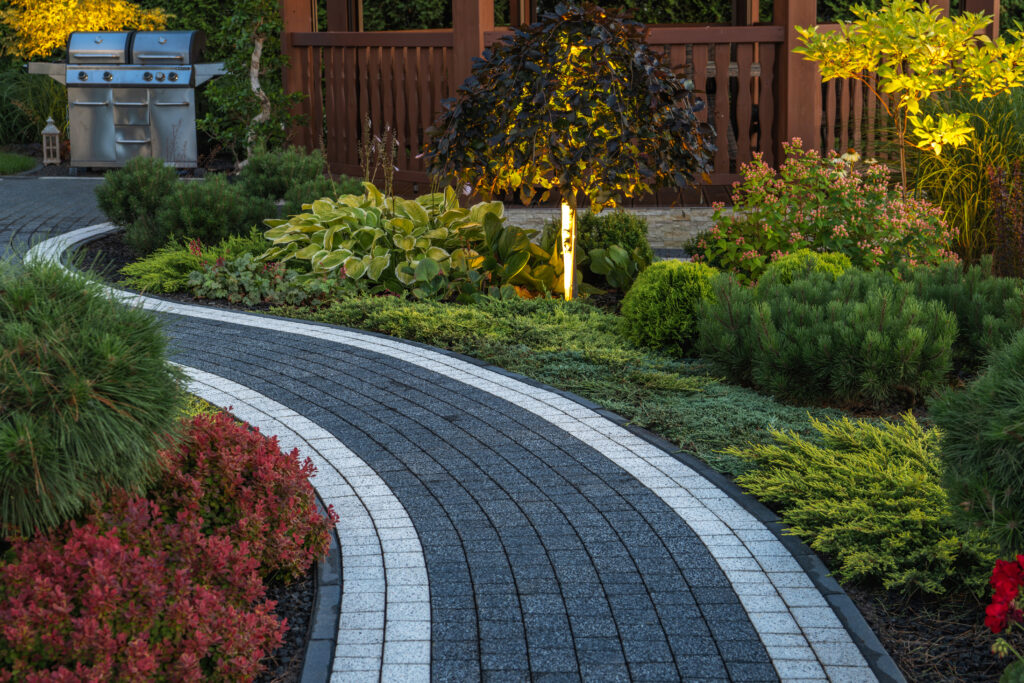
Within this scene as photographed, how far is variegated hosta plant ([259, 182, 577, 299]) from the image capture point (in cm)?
777

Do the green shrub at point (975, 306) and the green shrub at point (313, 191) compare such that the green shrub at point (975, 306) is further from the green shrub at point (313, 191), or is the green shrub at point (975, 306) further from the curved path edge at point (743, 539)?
the green shrub at point (313, 191)

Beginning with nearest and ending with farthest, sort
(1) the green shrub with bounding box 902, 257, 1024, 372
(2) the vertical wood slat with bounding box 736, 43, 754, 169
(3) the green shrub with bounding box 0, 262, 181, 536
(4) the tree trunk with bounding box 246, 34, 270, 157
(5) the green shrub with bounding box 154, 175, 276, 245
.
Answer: (3) the green shrub with bounding box 0, 262, 181, 536, (1) the green shrub with bounding box 902, 257, 1024, 372, (5) the green shrub with bounding box 154, 175, 276, 245, (2) the vertical wood slat with bounding box 736, 43, 754, 169, (4) the tree trunk with bounding box 246, 34, 270, 157

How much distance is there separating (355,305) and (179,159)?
22.4ft

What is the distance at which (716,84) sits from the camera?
9.45 meters

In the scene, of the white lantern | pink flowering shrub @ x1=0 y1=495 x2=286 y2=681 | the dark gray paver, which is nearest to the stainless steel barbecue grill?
the white lantern

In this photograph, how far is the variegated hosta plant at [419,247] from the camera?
25.5ft

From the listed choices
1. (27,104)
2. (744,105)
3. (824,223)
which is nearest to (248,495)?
(824,223)

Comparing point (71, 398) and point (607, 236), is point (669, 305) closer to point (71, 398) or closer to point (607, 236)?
point (607, 236)

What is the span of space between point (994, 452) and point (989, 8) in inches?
315

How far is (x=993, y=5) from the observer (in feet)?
31.6

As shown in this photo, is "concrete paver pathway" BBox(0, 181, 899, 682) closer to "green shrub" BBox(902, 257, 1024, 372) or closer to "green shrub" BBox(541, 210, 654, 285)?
"green shrub" BBox(902, 257, 1024, 372)

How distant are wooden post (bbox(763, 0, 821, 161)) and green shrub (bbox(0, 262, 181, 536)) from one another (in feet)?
22.6

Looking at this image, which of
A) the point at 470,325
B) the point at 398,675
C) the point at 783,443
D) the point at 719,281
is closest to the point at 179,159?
the point at 470,325

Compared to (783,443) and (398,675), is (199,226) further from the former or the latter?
(398,675)
